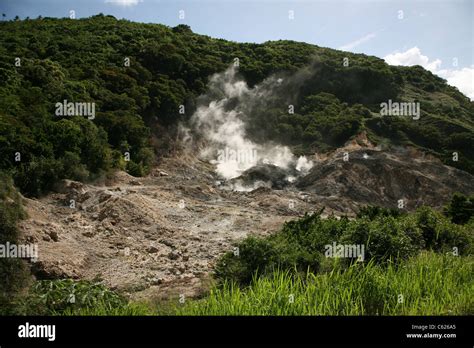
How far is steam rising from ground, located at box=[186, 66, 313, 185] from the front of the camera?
1453 inches

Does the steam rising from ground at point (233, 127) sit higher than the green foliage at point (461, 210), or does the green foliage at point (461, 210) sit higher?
the steam rising from ground at point (233, 127)

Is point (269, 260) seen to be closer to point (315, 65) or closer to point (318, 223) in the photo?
point (318, 223)

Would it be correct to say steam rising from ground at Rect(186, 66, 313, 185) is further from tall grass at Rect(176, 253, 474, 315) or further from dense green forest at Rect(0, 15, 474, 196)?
tall grass at Rect(176, 253, 474, 315)

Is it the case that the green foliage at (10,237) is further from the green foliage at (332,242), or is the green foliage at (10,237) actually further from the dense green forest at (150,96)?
the green foliage at (332,242)

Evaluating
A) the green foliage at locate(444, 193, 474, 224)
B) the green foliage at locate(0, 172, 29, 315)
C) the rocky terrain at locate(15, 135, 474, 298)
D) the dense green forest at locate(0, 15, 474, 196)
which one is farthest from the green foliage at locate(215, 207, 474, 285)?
the dense green forest at locate(0, 15, 474, 196)

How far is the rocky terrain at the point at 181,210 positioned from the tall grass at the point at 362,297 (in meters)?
5.39

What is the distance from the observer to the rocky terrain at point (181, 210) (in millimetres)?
13156

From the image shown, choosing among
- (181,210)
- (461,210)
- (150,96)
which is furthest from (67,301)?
(150,96)

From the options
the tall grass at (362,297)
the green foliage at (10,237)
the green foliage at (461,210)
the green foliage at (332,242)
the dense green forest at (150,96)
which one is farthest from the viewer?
the dense green forest at (150,96)

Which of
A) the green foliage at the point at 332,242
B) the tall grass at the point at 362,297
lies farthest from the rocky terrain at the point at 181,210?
the tall grass at the point at 362,297

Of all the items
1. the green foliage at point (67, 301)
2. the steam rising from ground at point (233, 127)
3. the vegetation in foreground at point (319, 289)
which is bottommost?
the green foliage at point (67, 301)
